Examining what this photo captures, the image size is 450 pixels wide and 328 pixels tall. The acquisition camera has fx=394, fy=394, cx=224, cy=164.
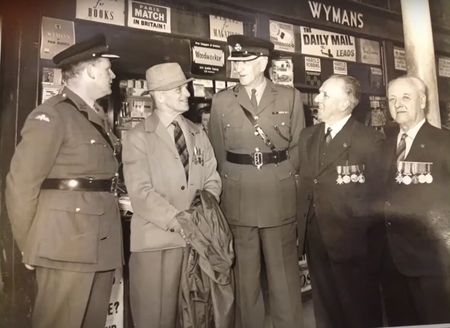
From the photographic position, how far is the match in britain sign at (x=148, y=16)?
4.78ft

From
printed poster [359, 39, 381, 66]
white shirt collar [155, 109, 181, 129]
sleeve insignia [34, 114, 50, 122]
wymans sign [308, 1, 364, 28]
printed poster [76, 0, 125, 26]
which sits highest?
wymans sign [308, 1, 364, 28]

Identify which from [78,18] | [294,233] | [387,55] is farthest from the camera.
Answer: [387,55]

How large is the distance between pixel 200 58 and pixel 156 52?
0.56 feet

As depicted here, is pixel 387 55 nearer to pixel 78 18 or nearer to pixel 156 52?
pixel 156 52

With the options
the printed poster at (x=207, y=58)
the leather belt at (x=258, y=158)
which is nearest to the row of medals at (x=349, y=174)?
the leather belt at (x=258, y=158)

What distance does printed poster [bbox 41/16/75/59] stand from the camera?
4.42 ft

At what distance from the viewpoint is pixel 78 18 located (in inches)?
54.4

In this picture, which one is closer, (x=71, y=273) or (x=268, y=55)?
(x=71, y=273)

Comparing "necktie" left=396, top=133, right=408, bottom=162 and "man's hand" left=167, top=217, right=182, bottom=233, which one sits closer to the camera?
"man's hand" left=167, top=217, right=182, bottom=233

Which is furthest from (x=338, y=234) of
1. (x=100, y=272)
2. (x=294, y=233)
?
(x=100, y=272)

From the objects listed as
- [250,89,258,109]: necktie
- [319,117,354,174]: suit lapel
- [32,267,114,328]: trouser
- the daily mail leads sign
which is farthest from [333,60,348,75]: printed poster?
[32,267,114,328]: trouser

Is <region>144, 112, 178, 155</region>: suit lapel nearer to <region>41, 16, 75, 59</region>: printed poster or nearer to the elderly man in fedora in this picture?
the elderly man in fedora

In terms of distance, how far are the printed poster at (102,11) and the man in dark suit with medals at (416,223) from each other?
1.12 metres

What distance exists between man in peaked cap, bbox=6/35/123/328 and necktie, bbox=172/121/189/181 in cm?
24
